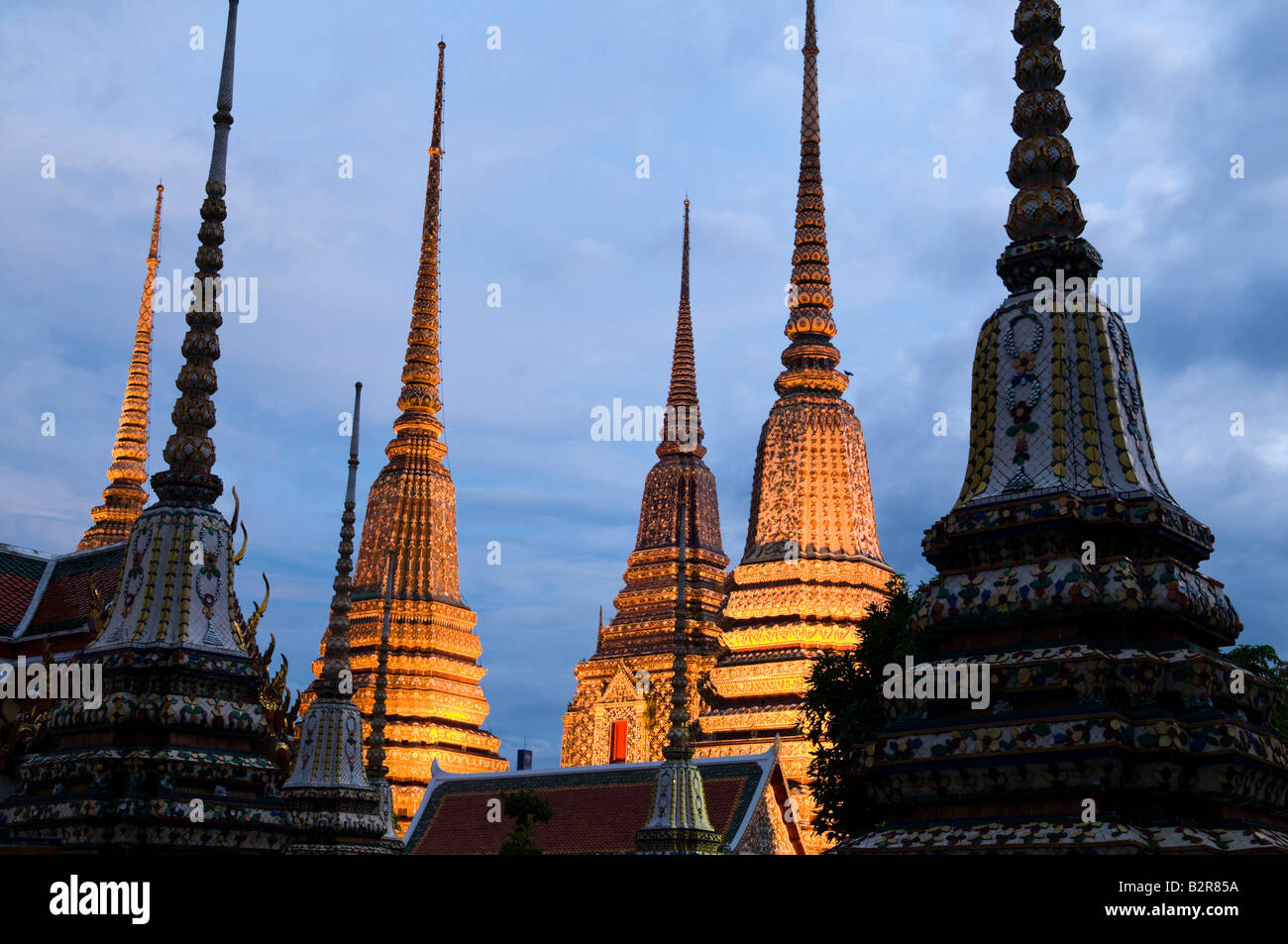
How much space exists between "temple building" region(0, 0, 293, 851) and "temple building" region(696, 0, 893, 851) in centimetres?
2633

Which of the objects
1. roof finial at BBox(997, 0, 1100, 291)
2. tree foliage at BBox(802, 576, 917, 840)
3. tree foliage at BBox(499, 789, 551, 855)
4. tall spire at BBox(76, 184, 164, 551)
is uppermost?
tall spire at BBox(76, 184, 164, 551)

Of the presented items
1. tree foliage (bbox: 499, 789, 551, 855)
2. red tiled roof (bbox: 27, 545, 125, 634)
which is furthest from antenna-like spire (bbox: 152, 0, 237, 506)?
red tiled roof (bbox: 27, 545, 125, 634)

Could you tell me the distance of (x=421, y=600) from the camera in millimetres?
61250

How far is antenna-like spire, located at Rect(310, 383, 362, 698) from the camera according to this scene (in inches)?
987

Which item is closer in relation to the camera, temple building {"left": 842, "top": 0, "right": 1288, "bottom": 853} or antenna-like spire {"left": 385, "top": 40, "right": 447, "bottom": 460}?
temple building {"left": 842, "top": 0, "right": 1288, "bottom": 853}

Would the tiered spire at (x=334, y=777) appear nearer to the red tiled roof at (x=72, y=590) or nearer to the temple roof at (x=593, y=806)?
the temple roof at (x=593, y=806)

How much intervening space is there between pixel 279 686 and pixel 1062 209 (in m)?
15.8

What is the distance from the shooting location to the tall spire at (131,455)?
5903cm

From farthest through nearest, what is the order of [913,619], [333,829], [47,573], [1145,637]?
[47,573], [333,829], [913,619], [1145,637]

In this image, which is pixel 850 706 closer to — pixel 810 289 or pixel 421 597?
pixel 810 289

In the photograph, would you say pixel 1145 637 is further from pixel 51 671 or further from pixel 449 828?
pixel 449 828

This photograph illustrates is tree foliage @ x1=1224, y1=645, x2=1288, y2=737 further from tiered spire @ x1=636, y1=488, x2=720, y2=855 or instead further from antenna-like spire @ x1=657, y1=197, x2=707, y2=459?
antenna-like spire @ x1=657, y1=197, x2=707, y2=459
